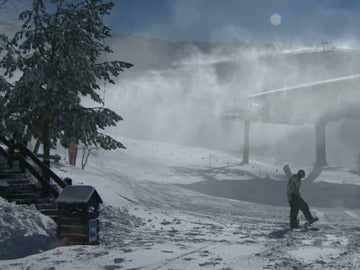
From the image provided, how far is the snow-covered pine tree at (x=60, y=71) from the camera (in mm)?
12617

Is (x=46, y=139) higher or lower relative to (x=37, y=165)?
higher

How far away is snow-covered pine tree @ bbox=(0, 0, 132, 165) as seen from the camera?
12617 mm

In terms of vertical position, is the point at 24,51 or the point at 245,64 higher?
the point at 245,64

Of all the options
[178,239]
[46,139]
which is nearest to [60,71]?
[46,139]

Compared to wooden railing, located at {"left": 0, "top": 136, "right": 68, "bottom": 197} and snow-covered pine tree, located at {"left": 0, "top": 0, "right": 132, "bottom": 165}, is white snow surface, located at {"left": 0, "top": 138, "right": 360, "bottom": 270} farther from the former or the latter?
snow-covered pine tree, located at {"left": 0, "top": 0, "right": 132, "bottom": 165}

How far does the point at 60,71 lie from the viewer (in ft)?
41.8

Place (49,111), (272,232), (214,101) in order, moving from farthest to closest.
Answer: (214,101) → (49,111) → (272,232)

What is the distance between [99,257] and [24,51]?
24.6 feet

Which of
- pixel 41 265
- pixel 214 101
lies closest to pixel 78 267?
pixel 41 265

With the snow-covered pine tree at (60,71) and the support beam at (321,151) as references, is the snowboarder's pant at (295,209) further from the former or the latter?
the support beam at (321,151)

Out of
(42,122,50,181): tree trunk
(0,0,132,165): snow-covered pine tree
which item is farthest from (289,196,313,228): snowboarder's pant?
(42,122,50,181): tree trunk

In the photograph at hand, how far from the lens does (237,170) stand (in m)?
30.2

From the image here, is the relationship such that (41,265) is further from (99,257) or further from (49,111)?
(49,111)

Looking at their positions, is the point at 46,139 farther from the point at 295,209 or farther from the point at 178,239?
the point at 295,209
